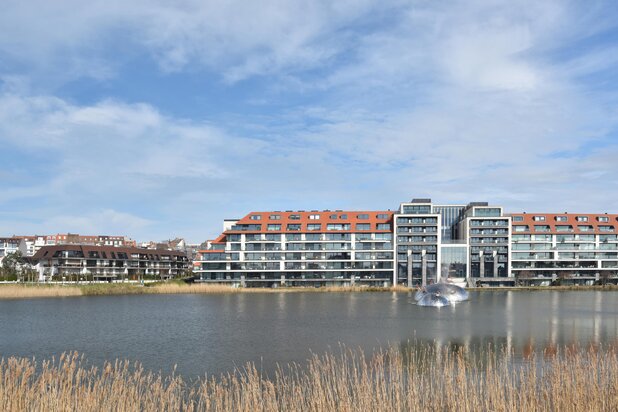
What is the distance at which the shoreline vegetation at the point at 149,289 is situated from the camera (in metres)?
72.4

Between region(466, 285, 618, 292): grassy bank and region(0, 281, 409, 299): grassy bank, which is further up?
region(0, 281, 409, 299): grassy bank

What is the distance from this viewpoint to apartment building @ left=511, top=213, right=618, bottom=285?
349 feet

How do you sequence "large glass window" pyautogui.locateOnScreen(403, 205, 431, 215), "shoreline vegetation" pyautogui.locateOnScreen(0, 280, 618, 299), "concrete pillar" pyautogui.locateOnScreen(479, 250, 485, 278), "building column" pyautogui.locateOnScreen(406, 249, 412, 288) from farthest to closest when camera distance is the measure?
"large glass window" pyautogui.locateOnScreen(403, 205, 431, 215) → "concrete pillar" pyautogui.locateOnScreen(479, 250, 485, 278) → "building column" pyautogui.locateOnScreen(406, 249, 412, 288) → "shoreline vegetation" pyautogui.locateOnScreen(0, 280, 618, 299)

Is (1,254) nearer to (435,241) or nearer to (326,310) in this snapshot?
(435,241)

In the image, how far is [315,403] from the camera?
12016 mm

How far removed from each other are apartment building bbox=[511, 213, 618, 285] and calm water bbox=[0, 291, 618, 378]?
161ft

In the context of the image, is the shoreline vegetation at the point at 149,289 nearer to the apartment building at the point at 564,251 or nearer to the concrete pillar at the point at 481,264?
the concrete pillar at the point at 481,264

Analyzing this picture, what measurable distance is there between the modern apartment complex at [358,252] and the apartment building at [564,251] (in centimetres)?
363

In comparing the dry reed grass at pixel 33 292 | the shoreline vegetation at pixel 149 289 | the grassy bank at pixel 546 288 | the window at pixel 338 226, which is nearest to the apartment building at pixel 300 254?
the window at pixel 338 226

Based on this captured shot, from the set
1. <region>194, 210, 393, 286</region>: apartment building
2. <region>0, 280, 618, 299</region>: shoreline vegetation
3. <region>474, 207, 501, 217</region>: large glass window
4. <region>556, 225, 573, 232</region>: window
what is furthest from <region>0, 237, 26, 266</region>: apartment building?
<region>556, 225, 573, 232</region>: window

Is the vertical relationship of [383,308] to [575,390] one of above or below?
below

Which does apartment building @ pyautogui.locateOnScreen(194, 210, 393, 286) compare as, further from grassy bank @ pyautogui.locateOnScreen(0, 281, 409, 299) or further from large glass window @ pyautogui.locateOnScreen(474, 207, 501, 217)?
large glass window @ pyautogui.locateOnScreen(474, 207, 501, 217)

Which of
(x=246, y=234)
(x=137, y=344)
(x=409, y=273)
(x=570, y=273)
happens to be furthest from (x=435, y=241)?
(x=137, y=344)

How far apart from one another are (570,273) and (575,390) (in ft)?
340
